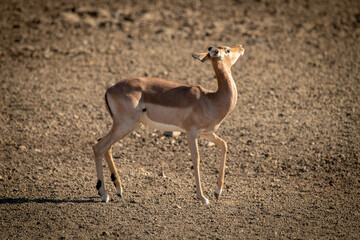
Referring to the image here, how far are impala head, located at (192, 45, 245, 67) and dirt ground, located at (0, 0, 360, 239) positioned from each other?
214 centimetres

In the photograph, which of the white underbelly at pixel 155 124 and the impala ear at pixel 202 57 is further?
the white underbelly at pixel 155 124

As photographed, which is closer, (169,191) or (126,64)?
(169,191)

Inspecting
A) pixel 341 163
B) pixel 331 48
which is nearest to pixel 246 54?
pixel 331 48

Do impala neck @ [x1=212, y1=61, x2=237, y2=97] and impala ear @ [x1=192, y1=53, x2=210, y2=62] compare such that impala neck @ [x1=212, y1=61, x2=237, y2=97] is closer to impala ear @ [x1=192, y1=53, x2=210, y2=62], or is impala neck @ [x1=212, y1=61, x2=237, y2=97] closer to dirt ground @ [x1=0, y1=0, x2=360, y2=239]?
impala ear @ [x1=192, y1=53, x2=210, y2=62]

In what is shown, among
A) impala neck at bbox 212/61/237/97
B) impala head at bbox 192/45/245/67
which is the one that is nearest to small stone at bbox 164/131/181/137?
impala neck at bbox 212/61/237/97

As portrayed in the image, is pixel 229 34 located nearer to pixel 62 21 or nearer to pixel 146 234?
pixel 62 21

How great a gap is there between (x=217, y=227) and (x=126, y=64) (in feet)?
23.4

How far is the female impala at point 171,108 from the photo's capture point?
23.7 feet

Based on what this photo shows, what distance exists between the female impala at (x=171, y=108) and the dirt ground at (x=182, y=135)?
0.82 metres

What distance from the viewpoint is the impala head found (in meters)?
7.12

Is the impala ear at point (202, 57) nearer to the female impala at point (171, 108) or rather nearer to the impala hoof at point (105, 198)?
the female impala at point (171, 108)

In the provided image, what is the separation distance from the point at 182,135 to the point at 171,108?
2.57 metres

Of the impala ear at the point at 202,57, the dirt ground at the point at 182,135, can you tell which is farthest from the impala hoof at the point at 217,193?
the impala ear at the point at 202,57

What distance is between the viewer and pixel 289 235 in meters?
6.61
